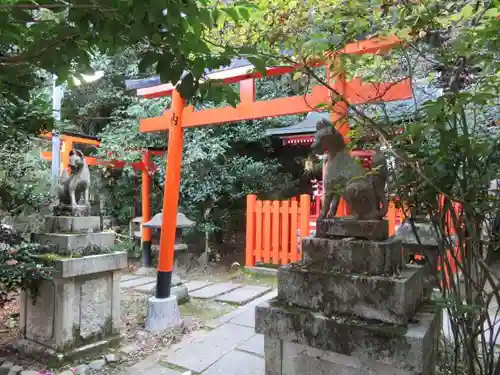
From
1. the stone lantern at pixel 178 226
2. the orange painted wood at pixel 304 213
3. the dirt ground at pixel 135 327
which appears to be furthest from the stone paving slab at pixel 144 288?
the orange painted wood at pixel 304 213

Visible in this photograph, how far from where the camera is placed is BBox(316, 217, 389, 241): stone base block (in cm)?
182

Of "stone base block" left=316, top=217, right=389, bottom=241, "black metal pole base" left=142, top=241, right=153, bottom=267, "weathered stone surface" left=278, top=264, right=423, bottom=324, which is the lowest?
"black metal pole base" left=142, top=241, right=153, bottom=267

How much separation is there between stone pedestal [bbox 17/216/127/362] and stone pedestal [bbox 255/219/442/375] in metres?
2.23

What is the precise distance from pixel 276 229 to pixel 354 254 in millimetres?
5151

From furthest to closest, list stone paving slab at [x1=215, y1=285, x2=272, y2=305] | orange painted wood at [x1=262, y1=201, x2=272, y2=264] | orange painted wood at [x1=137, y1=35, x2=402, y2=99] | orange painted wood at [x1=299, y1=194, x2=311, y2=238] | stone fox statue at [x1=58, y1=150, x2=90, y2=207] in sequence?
orange painted wood at [x1=262, y1=201, x2=272, y2=264]
orange painted wood at [x1=299, y1=194, x2=311, y2=238]
stone paving slab at [x1=215, y1=285, x2=272, y2=305]
stone fox statue at [x1=58, y1=150, x2=90, y2=207]
orange painted wood at [x1=137, y1=35, x2=402, y2=99]

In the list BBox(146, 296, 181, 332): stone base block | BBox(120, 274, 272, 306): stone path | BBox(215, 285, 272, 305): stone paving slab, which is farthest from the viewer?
BBox(120, 274, 272, 306): stone path

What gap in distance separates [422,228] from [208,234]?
653 cm

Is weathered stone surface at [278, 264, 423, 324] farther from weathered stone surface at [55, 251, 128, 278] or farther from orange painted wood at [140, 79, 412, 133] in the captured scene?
orange painted wood at [140, 79, 412, 133]

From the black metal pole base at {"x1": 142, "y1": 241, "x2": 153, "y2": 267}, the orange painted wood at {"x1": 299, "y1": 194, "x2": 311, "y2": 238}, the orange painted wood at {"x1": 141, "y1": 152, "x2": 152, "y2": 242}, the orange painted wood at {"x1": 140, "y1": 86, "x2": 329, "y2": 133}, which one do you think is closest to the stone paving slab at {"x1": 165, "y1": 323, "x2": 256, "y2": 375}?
the orange painted wood at {"x1": 140, "y1": 86, "x2": 329, "y2": 133}

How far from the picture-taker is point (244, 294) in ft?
18.6

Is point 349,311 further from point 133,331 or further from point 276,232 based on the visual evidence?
point 276,232

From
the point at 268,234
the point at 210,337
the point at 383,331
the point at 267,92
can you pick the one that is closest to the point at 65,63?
the point at 383,331

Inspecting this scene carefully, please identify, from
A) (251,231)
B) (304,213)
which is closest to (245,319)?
(304,213)

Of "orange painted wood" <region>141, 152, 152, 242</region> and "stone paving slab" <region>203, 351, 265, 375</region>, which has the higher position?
Answer: "orange painted wood" <region>141, 152, 152, 242</region>
